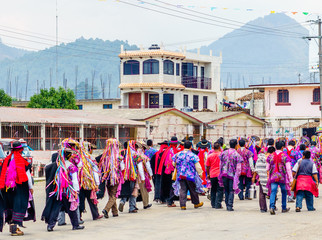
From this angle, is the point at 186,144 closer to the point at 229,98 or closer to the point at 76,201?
the point at 76,201

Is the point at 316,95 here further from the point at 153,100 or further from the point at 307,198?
the point at 307,198

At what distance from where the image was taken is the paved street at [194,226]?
456 inches

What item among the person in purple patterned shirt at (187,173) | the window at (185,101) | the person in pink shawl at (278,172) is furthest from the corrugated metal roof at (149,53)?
the person in pink shawl at (278,172)

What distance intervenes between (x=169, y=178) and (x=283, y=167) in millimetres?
3649

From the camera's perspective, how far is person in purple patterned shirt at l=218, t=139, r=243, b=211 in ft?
50.9

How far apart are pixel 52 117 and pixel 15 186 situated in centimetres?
2442

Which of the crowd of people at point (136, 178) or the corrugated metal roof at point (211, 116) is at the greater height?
the corrugated metal roof at point (211, 116)

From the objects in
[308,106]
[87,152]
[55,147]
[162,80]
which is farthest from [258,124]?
[87,152]

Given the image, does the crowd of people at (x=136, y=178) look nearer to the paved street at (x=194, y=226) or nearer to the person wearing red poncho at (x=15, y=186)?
the person wearing red poncho at (x=15, y=186)

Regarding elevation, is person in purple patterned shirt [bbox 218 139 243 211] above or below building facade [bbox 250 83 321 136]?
below

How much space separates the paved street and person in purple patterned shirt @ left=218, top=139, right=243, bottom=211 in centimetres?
43

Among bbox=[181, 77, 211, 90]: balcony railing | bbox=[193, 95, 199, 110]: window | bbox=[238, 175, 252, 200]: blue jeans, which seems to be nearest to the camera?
bbox=[238, 175, 252, 200]: blue jeans

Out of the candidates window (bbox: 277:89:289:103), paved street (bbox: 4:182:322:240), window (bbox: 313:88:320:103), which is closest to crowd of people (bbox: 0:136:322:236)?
paved street (bbox: 4:182:322:240)

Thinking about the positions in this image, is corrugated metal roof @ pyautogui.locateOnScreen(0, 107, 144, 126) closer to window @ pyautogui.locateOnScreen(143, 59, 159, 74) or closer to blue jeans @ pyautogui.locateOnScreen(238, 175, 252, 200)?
blue jeans @ pyautogui.locateOnScreen(238, 175, 252, 200)
